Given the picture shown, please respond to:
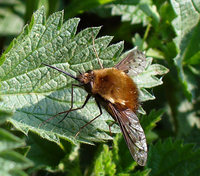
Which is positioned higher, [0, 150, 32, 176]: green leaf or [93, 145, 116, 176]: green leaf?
[0, 150, 32, 176]: green leaf

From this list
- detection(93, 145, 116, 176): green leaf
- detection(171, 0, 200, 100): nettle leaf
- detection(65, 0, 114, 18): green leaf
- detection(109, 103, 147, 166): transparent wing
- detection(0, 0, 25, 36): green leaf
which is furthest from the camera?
Answer: detection(0, 0, 25, 36): green leaf

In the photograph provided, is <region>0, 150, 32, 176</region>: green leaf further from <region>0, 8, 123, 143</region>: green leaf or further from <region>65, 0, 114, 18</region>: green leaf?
<region>65, 0, 114, 18</region>: green leaf

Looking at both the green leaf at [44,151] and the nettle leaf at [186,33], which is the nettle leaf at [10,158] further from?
the nettle leaf at [186,33]

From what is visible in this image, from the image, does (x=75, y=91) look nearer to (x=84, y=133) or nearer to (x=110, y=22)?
(x=84, y=133)

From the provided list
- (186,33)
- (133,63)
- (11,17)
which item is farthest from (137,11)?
(11,17)

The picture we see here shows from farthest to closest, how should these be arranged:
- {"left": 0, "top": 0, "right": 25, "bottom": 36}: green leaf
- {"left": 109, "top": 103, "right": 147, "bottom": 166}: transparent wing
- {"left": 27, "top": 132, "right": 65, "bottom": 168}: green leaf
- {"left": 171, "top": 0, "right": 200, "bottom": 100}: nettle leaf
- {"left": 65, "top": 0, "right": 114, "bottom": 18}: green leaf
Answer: {"left": 0, "top": 0, "right": 25, "bottom": 36}: green leaf
{"left": 65, "top": 0, "right": 114, "bottom": 18}: green leaf
{"left": 171, "top": 0, "right": 200, "bottom": 100}: nettle leaf
{"left": 27, "top": 132, "right": 65, "bottom": 168}: green leaf
{"left": 109, "top": 103, "right": 147, "bottom": 166}: transparent wing

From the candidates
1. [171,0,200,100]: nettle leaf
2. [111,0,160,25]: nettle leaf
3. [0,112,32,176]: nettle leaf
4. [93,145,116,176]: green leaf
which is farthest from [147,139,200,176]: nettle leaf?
[0,112,32,176]: nettle leaf

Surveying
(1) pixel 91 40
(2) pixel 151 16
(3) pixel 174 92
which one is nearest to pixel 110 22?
(2) pixel 151 16

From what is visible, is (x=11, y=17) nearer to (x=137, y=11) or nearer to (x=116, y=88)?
(x=137, y=11)

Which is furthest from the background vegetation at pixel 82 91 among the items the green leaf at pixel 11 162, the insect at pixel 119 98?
the insect at pixel 119 98
